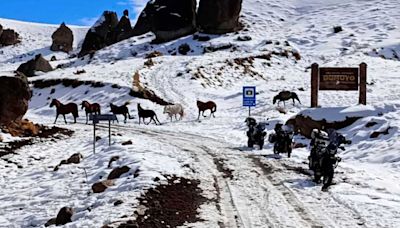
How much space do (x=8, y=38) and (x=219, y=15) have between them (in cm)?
4985

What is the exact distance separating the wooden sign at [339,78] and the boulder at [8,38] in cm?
8100

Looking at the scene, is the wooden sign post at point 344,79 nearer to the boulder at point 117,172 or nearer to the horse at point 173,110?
the horse at point 173,110

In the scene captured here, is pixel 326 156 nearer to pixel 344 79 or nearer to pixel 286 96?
pixel 344 79

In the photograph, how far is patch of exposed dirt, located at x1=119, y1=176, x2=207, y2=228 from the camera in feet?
33.0

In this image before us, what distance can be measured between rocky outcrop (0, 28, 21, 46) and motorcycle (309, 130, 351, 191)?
9078 centimetres

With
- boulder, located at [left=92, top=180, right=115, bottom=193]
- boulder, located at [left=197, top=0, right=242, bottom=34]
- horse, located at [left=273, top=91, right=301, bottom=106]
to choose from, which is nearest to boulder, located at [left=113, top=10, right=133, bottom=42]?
boulder, located at [left=197, top=0, right=242, bottom=34]

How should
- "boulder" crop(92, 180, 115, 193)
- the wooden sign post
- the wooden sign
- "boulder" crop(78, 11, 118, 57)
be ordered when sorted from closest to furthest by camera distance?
"boulder" crop(92, 180, 115, 193) < the wooden sign post < the wooden sign < "boulder" crop(78, 11, 118, 57)

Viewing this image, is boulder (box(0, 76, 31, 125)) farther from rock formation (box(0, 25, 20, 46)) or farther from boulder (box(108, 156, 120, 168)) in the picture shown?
rock formation (box(0, 25, 20, 46))

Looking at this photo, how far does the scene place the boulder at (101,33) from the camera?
252 feet

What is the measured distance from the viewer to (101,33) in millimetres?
79375

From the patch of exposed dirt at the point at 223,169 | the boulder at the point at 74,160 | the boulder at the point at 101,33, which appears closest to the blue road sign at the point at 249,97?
the patch of exposed dirt at the point at 223,169

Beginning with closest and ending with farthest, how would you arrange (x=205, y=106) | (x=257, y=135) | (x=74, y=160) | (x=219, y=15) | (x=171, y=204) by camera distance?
(x=171, y=204) → (x=74, y=160) → (x=257, y=135) → (x=205, y=106) → (x=219, y=15)

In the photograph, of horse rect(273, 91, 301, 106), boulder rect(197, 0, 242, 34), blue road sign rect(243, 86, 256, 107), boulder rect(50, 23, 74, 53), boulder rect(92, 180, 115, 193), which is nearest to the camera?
boulder rect(92, 180, 115, 193)

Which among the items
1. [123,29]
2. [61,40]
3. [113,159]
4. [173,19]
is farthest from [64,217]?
[61,40]
